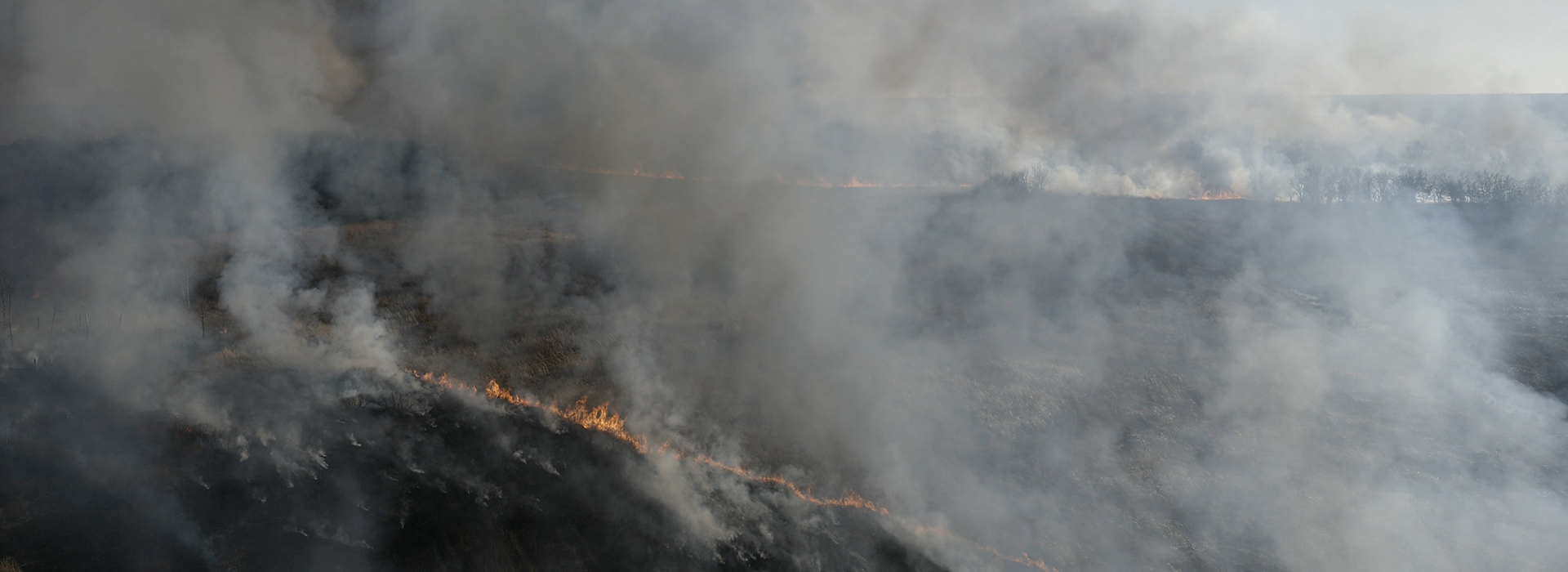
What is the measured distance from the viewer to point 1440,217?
18531 mm

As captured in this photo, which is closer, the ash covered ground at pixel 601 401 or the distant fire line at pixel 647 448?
the ash covered ground at pixel 601 401

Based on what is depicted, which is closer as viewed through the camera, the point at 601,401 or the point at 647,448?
the point at 647,448

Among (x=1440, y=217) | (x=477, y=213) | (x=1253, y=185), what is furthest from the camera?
(x=1253, y=185)

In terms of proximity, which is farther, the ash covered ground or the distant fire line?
the distant fire line

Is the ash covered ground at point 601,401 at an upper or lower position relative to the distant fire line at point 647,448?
upper

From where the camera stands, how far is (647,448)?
10.9 metres

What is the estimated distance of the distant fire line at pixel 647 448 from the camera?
392 inches

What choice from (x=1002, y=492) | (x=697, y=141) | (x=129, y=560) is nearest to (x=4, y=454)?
(x=129, y=560)

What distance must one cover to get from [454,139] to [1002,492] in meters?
14.9

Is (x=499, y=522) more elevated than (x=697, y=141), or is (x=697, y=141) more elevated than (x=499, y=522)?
(x=697, y=141)

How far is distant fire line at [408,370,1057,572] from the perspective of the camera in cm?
995

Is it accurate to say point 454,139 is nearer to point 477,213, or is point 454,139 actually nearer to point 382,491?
point 477,213

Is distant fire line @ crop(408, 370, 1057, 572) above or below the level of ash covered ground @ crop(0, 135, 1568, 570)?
below

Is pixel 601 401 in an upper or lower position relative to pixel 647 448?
upper
